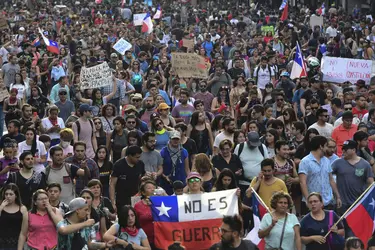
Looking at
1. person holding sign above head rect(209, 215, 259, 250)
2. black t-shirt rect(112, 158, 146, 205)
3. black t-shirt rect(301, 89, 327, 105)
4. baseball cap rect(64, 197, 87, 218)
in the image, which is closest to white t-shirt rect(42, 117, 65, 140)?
black t-shirt rect(112, 158, 146, 205)

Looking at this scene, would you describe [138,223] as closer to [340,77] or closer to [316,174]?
[316,174]

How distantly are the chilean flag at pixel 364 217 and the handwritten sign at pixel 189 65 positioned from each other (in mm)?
10177

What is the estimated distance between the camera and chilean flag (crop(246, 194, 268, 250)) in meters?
10.2

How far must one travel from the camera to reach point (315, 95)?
57.2ft

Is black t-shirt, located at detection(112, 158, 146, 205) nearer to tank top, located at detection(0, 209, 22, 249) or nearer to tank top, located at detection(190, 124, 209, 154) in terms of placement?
tank top, located at detection(0, 209, 22, 249)

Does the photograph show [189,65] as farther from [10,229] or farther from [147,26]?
[147,26]

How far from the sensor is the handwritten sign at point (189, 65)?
20.8m

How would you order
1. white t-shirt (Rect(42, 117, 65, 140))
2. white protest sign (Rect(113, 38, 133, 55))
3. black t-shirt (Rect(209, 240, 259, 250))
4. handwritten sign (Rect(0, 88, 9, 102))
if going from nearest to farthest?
1. black t-shirt (Rect(209, 240, 259, 250))
2. white t-shirt (Rect(42, 117, 65, 140))
3. handwritten sign (Rect(0, 88, 9, 102))
4. white protest sign (Rect(113, 38, 133, 55))

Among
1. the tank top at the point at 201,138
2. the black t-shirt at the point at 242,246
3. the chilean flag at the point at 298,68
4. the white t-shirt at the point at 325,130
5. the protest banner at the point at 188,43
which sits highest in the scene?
the black t-shirt at the point at 242,246

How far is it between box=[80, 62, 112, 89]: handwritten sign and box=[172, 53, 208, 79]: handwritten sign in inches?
77.0

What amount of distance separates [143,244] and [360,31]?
73.3 ft

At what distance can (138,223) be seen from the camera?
1019cm

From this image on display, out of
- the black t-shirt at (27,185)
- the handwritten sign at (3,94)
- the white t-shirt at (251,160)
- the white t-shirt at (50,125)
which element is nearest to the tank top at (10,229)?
the black t-shirt at (27,185)

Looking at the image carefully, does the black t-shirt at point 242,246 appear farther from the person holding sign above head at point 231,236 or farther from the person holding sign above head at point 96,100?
the person holding sign above head at point 96,100
